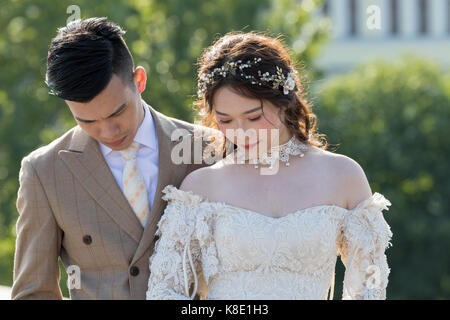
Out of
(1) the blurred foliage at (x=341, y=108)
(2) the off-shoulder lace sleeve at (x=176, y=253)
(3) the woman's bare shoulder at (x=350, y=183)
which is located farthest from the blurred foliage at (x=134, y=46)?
(3) the woman's bare shoulder at (x=350, y=183)

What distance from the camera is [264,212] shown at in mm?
3590

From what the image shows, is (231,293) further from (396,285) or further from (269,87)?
(396,285)

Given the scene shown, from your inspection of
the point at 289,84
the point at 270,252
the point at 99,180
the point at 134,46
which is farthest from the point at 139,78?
the point at 134,46

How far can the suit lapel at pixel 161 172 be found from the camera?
3705 millimetres

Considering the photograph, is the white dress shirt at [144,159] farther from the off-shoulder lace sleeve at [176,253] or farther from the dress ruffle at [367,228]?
the dress ruffle at [367,228]

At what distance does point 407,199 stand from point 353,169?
34.0 ft

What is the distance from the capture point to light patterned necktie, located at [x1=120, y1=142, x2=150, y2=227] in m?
3.80

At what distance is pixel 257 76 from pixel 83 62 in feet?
2.60

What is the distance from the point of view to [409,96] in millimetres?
13250

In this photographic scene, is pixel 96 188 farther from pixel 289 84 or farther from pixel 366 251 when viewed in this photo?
pixel 366 251

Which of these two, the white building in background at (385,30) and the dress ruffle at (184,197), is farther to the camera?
the white building in background at (385,30)

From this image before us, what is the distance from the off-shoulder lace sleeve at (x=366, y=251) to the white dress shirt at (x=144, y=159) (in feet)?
3.15

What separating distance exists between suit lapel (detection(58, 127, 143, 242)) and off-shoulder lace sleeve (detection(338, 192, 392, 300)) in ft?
3.22

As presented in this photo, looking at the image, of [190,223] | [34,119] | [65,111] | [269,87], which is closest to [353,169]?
[269,87]
